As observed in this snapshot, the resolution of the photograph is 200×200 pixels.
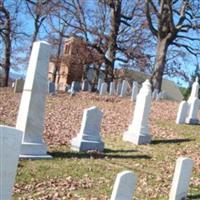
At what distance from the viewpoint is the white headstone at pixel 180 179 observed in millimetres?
7871

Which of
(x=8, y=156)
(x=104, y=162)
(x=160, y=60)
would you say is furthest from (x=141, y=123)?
(x=160, y=60)

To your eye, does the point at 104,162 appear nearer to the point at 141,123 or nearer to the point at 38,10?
the point at 141,123

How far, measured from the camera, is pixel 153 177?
30.7 ft

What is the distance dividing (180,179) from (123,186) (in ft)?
7.04

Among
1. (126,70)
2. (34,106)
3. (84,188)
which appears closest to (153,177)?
(84,188)

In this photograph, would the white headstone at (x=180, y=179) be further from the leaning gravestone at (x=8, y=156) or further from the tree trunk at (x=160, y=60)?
the tree trunk at (x=160, y=60)

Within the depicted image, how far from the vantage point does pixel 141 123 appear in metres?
13.5

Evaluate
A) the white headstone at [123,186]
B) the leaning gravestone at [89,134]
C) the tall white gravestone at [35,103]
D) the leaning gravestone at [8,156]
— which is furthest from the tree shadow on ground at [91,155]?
the leaning gravestone at [8,156]

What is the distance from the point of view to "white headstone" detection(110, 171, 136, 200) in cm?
603

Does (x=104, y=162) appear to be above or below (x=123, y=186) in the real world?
below

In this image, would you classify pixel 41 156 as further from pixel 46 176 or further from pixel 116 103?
pixel 116 103

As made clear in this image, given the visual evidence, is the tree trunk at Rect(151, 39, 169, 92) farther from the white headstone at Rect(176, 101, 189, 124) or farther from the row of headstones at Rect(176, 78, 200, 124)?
the white headstone at Rect(176, 101, 189, 124)

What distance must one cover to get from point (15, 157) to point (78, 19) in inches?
1271

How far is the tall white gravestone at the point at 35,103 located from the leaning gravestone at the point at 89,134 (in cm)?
136
